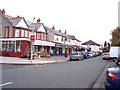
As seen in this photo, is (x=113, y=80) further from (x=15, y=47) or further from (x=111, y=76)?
(x=15, y=47)

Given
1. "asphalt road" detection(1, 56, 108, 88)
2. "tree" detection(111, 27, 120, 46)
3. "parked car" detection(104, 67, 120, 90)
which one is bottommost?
"asphalt road" detection(1, 56, 108, 88)

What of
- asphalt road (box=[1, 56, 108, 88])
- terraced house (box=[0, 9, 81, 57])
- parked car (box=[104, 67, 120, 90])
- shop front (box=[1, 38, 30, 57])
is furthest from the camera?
terraced house (box=[0, 9, 81, 57])

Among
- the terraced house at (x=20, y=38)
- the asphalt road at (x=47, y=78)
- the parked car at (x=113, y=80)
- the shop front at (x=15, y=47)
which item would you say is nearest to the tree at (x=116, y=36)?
the terraced house at (x=20, y=38)

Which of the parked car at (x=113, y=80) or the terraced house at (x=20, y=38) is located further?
the terraced house at (x=20, y=38)

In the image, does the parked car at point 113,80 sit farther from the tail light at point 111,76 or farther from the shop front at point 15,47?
the shop front at point 15,47

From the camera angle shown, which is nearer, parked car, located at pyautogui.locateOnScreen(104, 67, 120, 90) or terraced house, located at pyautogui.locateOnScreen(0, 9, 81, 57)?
parked car, located at pyautogui.locateOnScreen(104, 67, 120, 90)

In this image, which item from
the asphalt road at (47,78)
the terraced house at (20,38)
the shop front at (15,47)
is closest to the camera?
the asphalt road at (47,78)

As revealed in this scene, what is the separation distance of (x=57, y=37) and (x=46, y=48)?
53.3ft

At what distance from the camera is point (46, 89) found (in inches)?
423

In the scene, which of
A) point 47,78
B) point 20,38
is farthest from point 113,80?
point 20,38

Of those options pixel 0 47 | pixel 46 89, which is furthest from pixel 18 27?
pixel 46 89

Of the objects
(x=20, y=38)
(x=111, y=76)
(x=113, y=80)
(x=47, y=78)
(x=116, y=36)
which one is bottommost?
(x=47, y=78)

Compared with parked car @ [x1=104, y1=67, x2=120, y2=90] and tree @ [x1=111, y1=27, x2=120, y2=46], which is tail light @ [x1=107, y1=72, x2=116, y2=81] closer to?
parked car @ [x1=104, y1=67, x2=120, y2=90]

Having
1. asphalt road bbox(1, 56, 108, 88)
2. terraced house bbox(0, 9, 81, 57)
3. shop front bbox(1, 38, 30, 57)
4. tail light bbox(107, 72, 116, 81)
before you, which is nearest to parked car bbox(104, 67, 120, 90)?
tail light bbox(107, 72, 116, 81)
